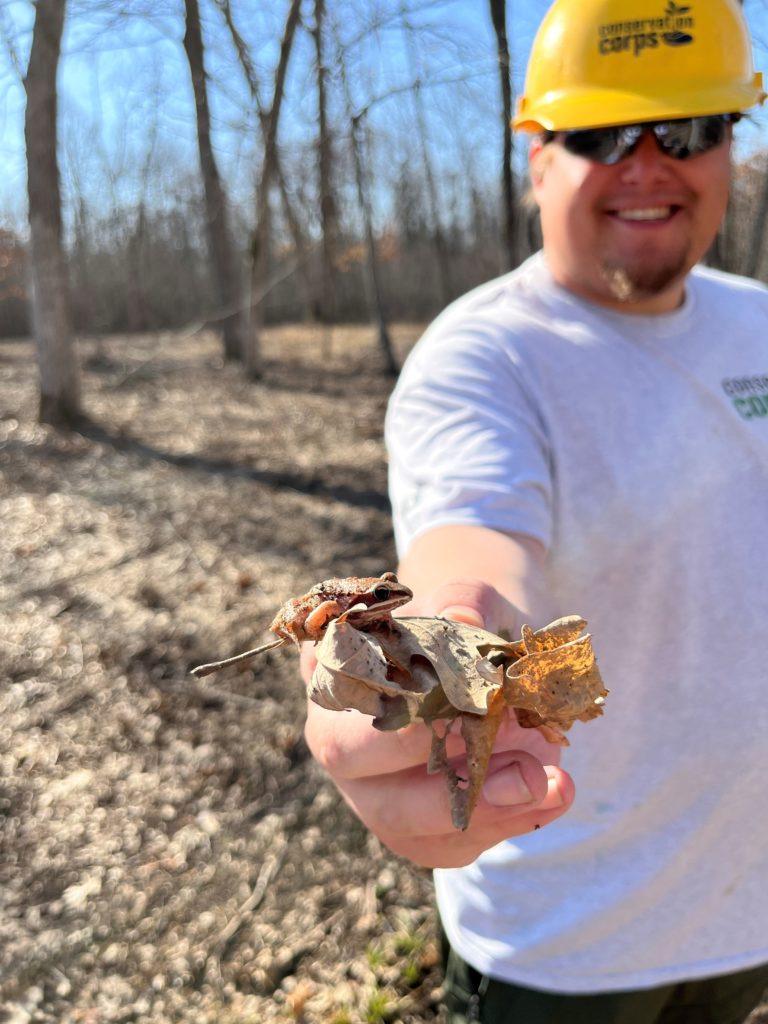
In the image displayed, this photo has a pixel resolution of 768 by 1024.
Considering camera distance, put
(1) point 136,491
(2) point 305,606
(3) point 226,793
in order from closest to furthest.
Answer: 1. (2) point 305,606
2. (3) point 226,793
3. (1) point 136,491

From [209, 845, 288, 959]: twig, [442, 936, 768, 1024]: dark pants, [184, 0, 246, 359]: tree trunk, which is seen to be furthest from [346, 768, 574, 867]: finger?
[184, 0, 246, 359]: tree trunk

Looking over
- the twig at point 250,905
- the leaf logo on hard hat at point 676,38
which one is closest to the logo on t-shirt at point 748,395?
the leaf logo on hard hat at point 676,38

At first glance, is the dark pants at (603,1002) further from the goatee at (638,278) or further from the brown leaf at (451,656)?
the goatee at (638,278)

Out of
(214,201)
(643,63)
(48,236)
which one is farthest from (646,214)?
(214,201)

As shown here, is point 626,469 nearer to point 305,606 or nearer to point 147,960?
point 305,606

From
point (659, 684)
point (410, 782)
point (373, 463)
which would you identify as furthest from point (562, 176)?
point (373, 463)

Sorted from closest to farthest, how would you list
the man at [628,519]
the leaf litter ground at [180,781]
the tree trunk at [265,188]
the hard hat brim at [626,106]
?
the man at [628,519] → the hard hat brim at [626,106] → the leaf litter ground at [180,781] → the tree trunk at [265,188]
